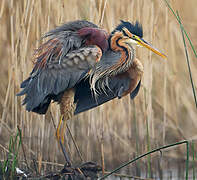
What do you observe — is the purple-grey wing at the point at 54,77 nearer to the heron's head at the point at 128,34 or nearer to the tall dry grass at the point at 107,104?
the heron's head at the point at 128,34

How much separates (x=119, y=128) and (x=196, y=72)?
4.01ft

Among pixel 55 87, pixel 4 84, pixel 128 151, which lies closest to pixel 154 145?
pixel 128 151

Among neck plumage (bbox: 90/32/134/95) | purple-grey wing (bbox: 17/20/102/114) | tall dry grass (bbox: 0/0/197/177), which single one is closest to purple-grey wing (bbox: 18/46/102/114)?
purple-grey wing (bbox: 17/20/102/114)

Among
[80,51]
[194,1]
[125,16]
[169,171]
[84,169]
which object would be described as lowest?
[169,171]

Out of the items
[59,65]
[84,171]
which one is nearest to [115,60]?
[59,65]

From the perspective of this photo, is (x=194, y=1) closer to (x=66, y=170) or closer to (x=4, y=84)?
(x=4, y=84)

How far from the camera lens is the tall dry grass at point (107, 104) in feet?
12.9

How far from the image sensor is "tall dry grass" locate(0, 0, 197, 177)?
394 centimetres

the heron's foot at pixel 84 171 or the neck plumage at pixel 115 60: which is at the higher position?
the neck plumage at pixel 115 60

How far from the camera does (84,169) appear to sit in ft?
11.2

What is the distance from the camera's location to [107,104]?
14.2 feet

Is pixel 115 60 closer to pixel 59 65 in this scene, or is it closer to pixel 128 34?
pixel 128 34

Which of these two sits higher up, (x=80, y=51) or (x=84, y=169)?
(x=80, y=51)

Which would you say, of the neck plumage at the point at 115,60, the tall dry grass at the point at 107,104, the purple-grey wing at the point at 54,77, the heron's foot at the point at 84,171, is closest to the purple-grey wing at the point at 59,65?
the purple-grey wing at the point at 54,77
